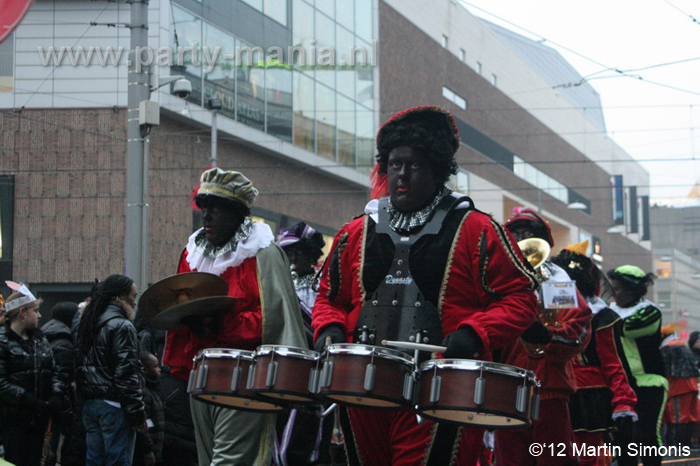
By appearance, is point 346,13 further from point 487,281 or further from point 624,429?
point 487,281

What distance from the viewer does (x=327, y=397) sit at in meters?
4.06

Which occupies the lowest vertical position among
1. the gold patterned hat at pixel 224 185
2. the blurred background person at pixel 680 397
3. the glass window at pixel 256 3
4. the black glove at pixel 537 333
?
the blurred background person at pixel 680 397

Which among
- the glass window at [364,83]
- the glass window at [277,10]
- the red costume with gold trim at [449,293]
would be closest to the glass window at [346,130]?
the glass window at [364,83]

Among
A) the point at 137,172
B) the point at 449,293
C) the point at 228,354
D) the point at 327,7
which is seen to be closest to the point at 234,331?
the point at 228,354

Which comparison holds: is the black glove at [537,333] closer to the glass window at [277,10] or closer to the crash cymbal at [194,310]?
the crash cymbal at [194,310]

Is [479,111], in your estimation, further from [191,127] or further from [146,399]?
[146,399]

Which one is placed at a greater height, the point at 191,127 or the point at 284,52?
the point at 284,52

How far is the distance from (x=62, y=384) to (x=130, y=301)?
4.86 feet

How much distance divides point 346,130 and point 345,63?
236 cm

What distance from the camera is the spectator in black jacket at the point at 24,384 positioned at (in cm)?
888

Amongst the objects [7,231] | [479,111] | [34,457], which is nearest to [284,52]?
[7,231]

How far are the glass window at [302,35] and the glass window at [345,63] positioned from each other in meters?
1.75

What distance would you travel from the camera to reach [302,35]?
3091 cm

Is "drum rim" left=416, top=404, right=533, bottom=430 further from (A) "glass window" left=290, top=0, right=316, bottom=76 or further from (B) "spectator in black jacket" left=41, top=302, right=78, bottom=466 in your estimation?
(A) "glass window" left=290, top=0, right=316, bottom=76
